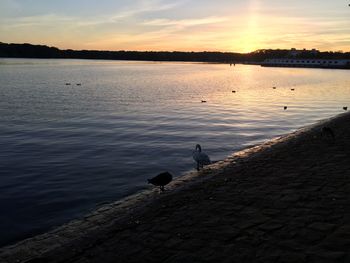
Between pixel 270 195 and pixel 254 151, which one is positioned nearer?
pixel 270 195

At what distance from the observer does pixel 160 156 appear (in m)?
19.9

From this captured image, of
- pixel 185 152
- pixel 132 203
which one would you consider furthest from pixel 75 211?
pixel 185 152

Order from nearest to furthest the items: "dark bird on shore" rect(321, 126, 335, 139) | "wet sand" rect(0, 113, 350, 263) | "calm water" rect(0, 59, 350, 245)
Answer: "wet sand" rect(0, 113, 350, 263), "calm water" rect(0, 59, 350, 245), "dark bird on shore" rect(321, 126, 335, 139)

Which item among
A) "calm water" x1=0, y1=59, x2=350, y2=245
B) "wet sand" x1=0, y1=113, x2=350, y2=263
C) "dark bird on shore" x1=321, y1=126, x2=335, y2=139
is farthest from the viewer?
"dark bird on shore" x1=321, y1=126, x2=335, y2=139

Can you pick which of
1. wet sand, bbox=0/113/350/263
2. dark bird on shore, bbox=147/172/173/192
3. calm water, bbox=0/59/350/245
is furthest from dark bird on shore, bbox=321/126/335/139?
dark bird on shore, bbox=147/172/173/192

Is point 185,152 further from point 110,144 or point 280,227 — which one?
point 280,227

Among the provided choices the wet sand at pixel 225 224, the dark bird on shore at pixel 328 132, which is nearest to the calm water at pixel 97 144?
the wet sand at pixel 225 224

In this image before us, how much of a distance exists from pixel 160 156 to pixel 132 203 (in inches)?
281

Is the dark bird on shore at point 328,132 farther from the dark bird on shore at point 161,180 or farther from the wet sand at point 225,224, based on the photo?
the dark bird on shore at point 161,180

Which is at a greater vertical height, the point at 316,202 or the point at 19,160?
the point at 316,202

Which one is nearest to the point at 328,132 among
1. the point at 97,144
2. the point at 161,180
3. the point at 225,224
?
the point at 161,180

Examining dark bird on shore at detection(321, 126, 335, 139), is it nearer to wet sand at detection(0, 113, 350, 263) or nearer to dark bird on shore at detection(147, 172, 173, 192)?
wet sand at detection(0, 113, 350, 263)

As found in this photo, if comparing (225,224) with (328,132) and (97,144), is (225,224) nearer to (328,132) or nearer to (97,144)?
(328,132)

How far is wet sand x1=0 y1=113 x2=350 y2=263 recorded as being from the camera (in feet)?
24.7
